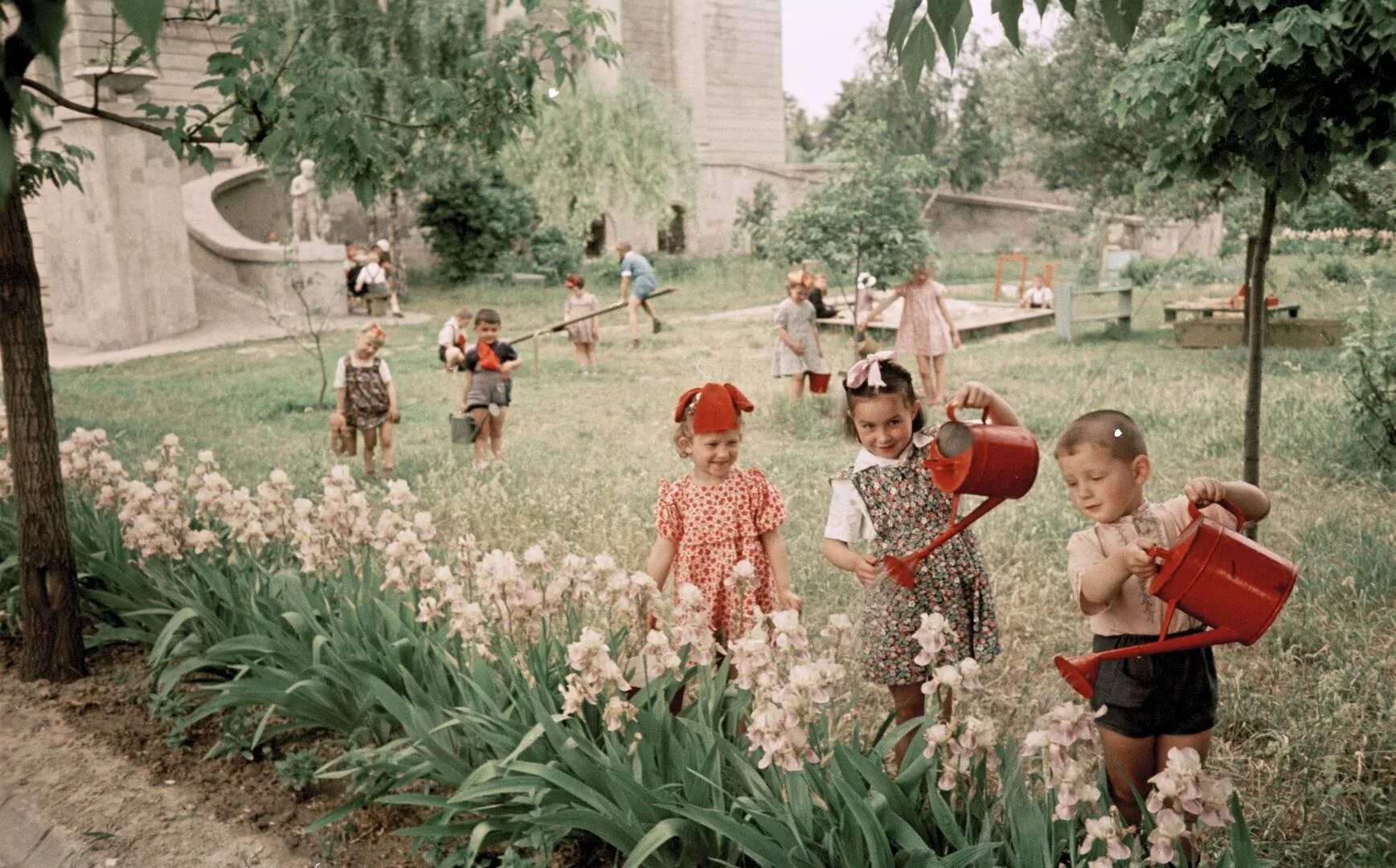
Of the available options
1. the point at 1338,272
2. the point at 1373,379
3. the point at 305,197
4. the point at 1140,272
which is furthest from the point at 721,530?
the point at 1140,272

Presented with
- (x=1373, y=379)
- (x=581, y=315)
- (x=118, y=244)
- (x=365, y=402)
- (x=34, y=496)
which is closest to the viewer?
(x=34, y=496)

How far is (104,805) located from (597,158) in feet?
86.0

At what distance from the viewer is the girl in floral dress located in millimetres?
3502

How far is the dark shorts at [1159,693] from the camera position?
9.07 ft

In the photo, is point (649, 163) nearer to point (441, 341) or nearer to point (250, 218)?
point (250, 218)

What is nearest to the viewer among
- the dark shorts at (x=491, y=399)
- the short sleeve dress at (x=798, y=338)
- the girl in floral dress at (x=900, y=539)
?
the girl in floral dress at (x=900, y=539)

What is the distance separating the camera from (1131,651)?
2.32m

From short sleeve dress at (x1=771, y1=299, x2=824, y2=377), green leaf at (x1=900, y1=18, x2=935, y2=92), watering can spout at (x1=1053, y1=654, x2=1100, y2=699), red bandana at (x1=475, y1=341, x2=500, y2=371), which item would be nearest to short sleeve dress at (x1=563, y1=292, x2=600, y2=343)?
short sleeve dress at (x1=771, y1=299, x2=824, y2=377)

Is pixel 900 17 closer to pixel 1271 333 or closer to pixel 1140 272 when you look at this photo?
pixel 1271 333

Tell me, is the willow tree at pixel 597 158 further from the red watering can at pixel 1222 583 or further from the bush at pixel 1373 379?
the red watering can at pixel 1222 583

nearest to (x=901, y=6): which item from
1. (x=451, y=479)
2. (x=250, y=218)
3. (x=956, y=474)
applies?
(x=956, y=474)

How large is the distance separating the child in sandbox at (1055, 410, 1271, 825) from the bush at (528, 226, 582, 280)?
26.3 meters

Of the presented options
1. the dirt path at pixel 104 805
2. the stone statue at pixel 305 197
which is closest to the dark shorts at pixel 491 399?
the dirt path at pixel 104 805

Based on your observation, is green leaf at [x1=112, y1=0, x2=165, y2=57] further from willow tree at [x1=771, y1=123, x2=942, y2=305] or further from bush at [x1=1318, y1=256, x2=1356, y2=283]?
bush at [x1=1318, y1=256, x2=1356, y2=283]
